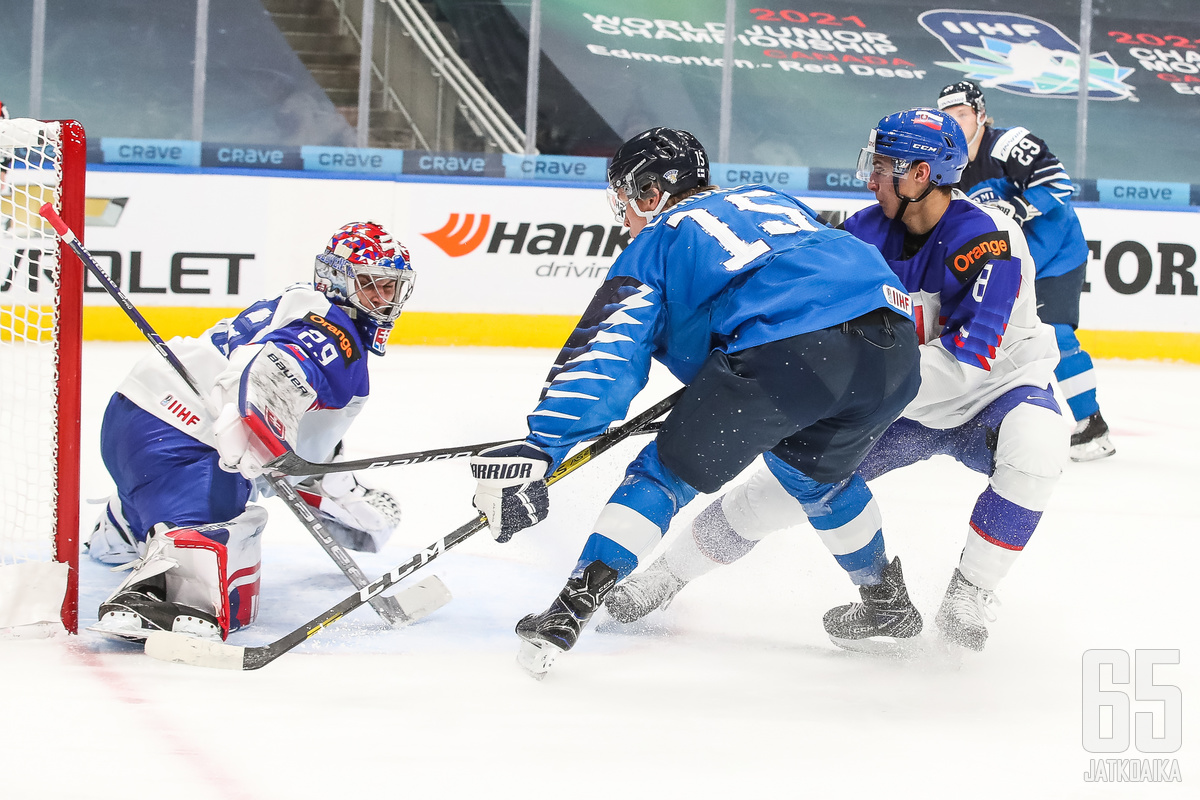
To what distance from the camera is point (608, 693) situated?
1807 millimetres

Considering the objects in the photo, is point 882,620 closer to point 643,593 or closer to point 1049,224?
point 643,593

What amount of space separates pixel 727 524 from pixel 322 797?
1.02 metres

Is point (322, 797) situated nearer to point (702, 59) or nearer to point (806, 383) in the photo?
point (806, 383)

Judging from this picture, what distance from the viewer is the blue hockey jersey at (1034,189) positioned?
388 cm

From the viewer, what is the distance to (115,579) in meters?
2.34

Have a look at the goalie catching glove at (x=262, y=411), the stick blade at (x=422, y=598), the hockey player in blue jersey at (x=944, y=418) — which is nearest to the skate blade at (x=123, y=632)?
the goalie catching glove at (x=262, y=411)

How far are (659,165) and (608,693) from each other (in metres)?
0.85

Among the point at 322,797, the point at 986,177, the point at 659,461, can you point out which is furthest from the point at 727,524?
the point at 986,177

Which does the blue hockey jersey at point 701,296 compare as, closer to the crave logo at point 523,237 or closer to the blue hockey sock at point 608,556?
the blue hockey sock at point 608,556

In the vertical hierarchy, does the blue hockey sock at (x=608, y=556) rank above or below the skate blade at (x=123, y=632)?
above

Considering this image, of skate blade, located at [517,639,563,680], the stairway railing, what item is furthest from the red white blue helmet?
the stairway railing

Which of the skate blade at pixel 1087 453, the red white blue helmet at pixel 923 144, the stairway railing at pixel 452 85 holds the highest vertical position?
the stairway railing at pixel 452 85

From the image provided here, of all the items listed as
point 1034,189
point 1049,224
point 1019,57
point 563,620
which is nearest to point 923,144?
point 563,620

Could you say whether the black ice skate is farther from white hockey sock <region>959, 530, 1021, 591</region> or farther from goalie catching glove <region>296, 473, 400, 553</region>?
white hockey sock <region>959, 530, 1021, 591</region>
